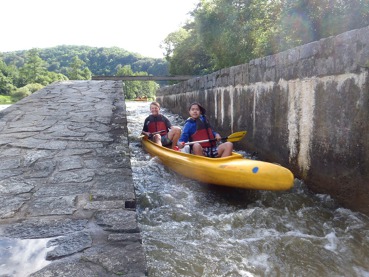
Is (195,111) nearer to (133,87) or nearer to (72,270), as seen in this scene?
(72,270)

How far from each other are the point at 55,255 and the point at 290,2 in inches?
330

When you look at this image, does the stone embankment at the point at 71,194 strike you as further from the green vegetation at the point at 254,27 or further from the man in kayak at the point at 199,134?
the green vegetation at the point at 254,27

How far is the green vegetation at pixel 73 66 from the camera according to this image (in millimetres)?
68250

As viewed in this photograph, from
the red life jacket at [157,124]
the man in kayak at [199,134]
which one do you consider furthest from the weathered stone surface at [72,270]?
the red life jacket at [157,124]

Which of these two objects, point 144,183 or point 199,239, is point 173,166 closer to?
point 144,183

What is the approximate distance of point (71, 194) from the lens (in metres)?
2.54

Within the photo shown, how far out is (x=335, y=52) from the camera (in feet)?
12.6

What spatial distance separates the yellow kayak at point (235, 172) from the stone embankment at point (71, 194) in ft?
3.49

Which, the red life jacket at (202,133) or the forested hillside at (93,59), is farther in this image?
the forested hillside at (93,59)

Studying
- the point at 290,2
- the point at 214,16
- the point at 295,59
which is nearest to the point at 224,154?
the point at 295,59

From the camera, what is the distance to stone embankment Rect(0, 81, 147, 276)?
5.66 feet

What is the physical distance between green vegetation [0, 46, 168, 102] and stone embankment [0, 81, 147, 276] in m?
66.9

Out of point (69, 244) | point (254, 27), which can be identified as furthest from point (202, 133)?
point (254, 27)

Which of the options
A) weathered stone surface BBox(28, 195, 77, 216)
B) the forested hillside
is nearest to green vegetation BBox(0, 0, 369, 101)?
weathered stone surface BBox(28, 195, 77, 216)
